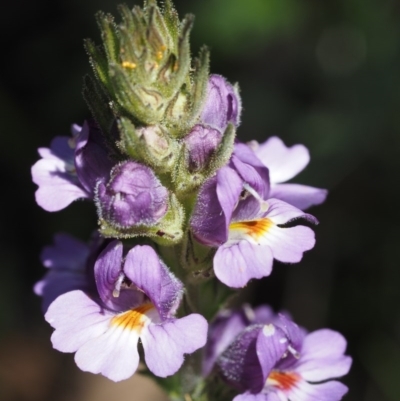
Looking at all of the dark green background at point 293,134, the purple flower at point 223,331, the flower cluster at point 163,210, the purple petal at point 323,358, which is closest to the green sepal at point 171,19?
the flower cluster at point 163,210

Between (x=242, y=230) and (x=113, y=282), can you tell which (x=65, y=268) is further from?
(x=242, y=230)

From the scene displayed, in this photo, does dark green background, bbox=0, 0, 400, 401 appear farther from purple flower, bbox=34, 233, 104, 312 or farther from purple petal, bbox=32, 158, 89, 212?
purple petal, bbox=32, 158, 89, 212

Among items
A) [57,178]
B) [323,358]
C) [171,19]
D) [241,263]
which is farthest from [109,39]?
[323,358]

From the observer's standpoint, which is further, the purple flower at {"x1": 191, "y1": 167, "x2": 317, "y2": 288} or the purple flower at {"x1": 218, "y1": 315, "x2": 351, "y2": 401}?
the purple flower at {"x1": 218, "y1": 315, "x2": 351, "y2": 401}

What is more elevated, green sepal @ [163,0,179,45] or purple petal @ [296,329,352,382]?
green sepal @ [163,0,179,45]

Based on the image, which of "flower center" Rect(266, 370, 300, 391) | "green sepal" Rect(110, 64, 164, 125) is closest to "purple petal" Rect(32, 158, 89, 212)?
"green sepal" Rect(110, 64, 164, 125)

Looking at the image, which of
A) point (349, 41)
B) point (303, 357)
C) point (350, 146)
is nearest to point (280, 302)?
point (350, 146)

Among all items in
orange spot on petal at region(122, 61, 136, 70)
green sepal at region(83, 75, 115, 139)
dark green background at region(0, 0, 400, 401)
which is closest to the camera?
orange spot on petal at region(122, 61, 136, 70)
